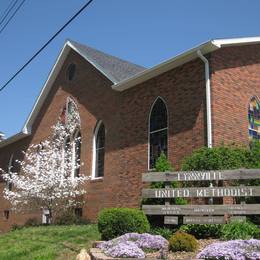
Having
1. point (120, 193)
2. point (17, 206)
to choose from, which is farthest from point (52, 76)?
point (120, 193)

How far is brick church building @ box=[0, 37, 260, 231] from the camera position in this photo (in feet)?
56.4

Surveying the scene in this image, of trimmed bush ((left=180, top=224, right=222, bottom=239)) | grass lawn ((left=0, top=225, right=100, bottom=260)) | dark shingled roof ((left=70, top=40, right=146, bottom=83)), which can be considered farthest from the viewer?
dark shingled roof ((left=70, top=40, right=146, bottom=83))

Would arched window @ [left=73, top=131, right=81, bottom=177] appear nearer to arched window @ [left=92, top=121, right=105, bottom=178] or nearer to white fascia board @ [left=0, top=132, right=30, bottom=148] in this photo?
arched window @ [left=92, top=121, right=105, bottom=178]

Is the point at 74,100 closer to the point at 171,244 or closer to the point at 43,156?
the point at 43,156

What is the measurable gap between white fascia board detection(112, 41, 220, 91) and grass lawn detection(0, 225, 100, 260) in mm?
6780

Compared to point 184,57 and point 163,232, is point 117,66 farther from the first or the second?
point 163,232

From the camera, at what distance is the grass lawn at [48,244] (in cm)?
1250

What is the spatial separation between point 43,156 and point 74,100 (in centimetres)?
335

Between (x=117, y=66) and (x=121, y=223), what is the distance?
14864 millimetres

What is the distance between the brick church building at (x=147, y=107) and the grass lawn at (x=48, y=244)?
438 cm

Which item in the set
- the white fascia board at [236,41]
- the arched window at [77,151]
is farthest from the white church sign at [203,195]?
the arched window at [77,151]

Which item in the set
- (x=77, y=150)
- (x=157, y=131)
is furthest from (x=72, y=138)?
(x=157, y=131)

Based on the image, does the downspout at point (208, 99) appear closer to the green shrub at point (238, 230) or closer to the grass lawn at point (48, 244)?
the grass lawn at point (48, 244)

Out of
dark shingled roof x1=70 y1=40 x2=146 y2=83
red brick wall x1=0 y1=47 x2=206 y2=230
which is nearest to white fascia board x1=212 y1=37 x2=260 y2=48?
red brick wall x1=0 y1=47 x2=206 y2=230
